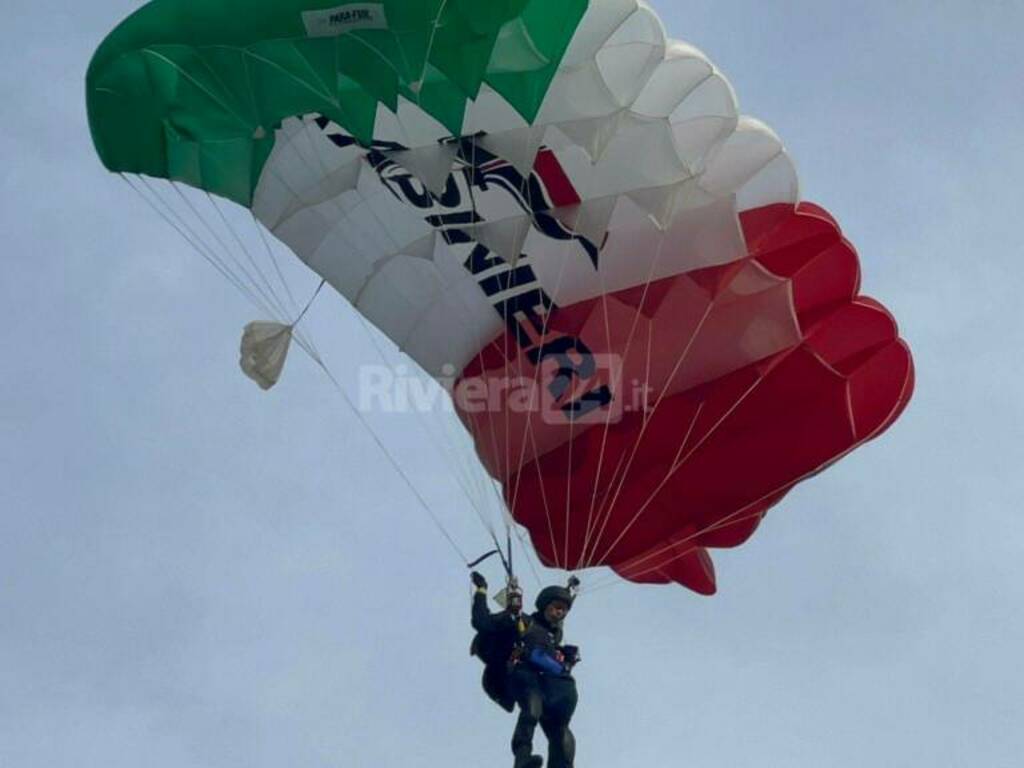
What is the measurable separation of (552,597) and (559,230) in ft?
9.18

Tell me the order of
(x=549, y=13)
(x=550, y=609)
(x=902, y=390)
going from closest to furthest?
(x=549, y=13), (x=550, y=609), (x=902, y=390)

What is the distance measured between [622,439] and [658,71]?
3252 millimetres

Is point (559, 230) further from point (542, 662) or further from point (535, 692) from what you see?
point (535, 692)

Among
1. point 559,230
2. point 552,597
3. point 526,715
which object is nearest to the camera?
point 526,715

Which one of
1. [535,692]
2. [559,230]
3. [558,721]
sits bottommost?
[558,721]

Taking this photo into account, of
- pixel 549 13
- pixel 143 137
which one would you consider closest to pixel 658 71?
pixel 549 13

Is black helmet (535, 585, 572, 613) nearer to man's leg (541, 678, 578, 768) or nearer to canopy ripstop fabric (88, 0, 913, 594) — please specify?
man's leg (541, 678, 578, 768)

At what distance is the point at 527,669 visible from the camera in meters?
18.9

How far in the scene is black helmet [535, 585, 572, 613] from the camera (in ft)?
63.8

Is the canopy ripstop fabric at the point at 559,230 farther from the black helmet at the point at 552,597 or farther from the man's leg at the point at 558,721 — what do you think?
the man's leg at the point at 558,721

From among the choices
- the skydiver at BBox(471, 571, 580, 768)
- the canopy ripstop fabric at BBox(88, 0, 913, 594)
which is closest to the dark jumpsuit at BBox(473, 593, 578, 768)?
the skydiver at BBox(471, 571, 580, 768)

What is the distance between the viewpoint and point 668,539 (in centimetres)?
2125

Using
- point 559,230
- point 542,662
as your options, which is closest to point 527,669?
point 542,662

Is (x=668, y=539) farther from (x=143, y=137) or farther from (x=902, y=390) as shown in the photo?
(x=143, y=137)
